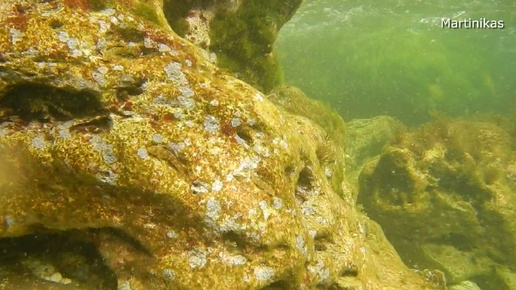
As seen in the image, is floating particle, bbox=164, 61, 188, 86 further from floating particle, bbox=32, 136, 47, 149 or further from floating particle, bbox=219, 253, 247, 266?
floating particle, bbox=219, 253, 247, 266

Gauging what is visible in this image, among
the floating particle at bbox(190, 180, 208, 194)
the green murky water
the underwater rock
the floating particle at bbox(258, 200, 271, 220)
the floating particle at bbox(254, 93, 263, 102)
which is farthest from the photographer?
the green murky water

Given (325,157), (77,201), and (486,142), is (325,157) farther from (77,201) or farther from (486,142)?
(486,142)

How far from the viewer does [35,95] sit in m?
3.35

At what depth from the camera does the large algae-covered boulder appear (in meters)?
10.8

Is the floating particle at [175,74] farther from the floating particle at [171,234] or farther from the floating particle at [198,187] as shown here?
the floating particle at [171,234]

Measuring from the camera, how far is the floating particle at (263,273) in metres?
3.48

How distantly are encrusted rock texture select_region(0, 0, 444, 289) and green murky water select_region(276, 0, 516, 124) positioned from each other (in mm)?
22568

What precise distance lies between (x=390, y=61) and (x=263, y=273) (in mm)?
31665

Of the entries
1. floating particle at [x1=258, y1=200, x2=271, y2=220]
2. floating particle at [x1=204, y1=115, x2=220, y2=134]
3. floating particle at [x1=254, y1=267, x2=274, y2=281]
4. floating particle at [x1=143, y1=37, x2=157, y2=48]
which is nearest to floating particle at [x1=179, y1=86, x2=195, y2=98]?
floating particle at [x1=204, y1=115, x2=220, y2=134]

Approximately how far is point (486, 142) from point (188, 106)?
558 inches

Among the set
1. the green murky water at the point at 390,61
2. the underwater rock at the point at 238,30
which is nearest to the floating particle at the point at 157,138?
the underwater rock at the point at 238,30

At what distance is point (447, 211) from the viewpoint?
11.0m

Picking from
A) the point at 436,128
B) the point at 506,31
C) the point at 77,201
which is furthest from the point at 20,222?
the point at 506,31

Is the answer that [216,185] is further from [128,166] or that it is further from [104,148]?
[104,148]
